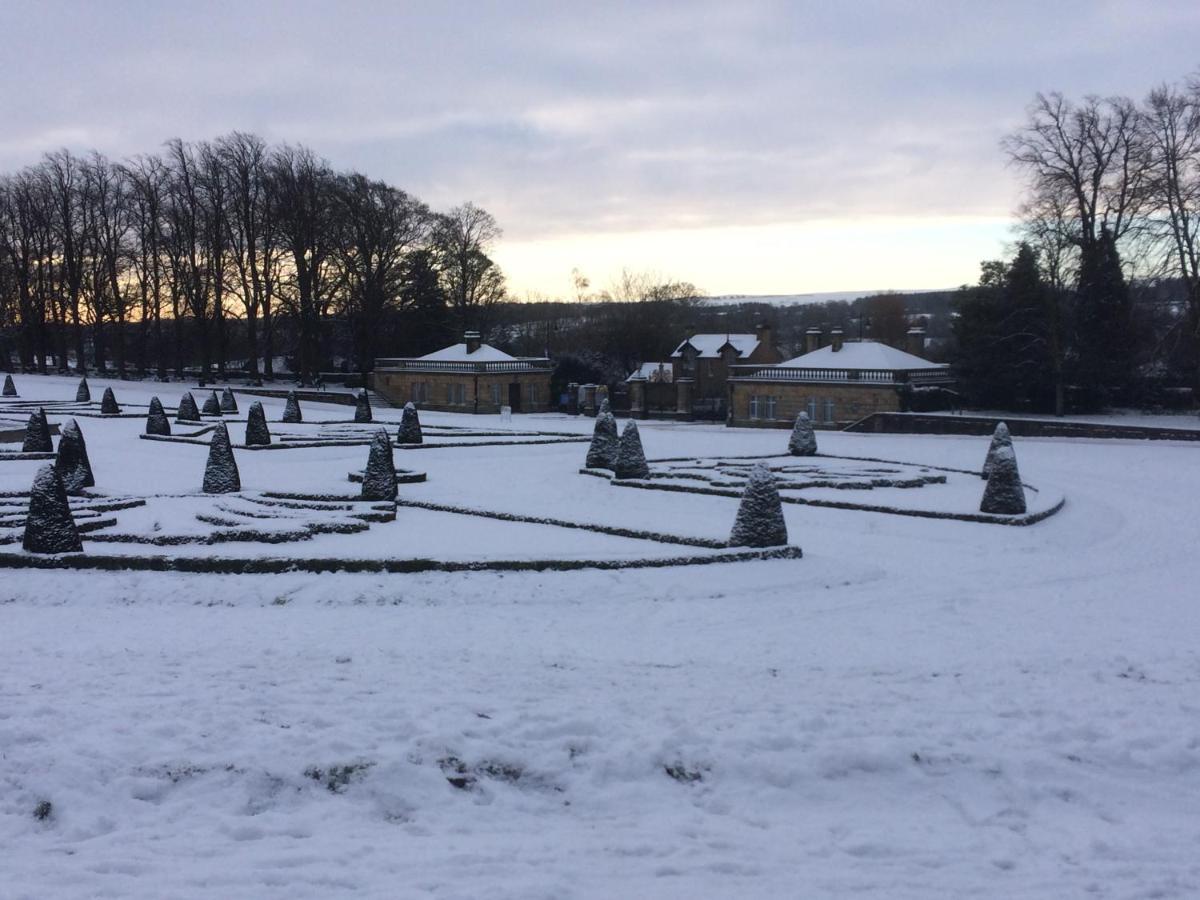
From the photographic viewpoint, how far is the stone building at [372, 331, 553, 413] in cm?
5125

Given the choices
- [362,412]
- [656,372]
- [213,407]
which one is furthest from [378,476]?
[656,372]

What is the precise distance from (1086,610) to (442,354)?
144 ft

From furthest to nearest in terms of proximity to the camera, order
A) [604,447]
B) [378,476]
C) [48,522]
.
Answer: [604,447], [378,476], [48,522]

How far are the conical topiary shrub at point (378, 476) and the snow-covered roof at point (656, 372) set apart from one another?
131 feet

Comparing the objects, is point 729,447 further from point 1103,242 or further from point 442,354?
point 442,354

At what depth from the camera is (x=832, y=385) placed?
4291 cm

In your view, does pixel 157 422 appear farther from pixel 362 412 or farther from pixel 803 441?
pixel 803 441

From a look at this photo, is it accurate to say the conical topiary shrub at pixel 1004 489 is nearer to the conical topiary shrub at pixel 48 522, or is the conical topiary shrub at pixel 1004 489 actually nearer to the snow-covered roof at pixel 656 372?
the conical topiary shrub at pixel 48 522

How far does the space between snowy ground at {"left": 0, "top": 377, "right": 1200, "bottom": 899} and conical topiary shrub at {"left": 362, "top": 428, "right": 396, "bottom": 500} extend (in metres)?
5.89

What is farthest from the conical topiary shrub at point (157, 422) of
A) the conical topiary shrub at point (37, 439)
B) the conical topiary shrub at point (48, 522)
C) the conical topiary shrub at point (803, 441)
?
the conical topiary shrub at point (803, 441)

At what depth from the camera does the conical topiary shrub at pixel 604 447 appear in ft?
83.6

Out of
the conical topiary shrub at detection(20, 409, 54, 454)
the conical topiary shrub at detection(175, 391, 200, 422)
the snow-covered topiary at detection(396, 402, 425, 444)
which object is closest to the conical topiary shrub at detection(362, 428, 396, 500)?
the snow-covered topiary at detection(396, 402, 425, 444)

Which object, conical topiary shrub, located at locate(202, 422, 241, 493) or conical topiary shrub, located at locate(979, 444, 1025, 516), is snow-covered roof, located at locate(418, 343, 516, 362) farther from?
conical topiary shrub, located at locate(979, 444, 1025, 516)

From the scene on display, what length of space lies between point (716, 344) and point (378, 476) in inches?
1904
